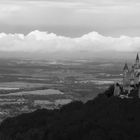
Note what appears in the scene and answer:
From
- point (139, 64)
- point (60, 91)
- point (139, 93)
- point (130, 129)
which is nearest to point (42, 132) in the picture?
point (130, 129)

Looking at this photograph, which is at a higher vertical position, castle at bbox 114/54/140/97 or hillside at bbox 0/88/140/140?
castle at bbox 114/54/140/97

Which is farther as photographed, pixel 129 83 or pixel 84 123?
pixel 129 83

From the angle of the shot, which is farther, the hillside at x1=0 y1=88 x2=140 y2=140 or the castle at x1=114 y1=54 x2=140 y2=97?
the castle at x1=114 y1=54 x2=140 y2=97

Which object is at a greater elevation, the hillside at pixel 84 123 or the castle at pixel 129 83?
the castle at pixel 129 83

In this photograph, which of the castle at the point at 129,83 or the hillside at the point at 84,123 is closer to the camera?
the hillside at the point at 84,123
